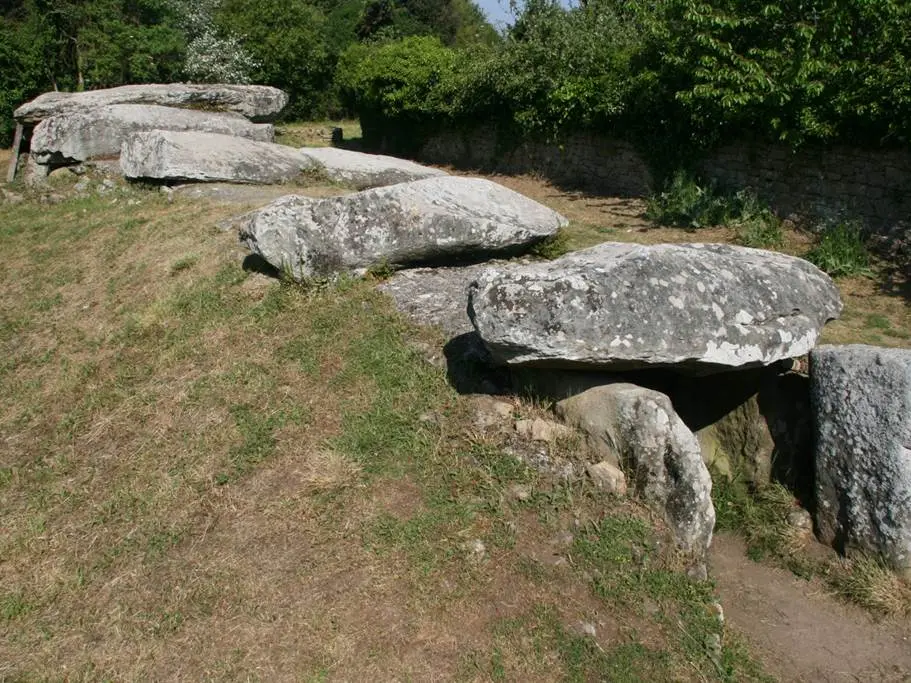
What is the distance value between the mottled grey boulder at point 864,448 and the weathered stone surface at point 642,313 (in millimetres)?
365

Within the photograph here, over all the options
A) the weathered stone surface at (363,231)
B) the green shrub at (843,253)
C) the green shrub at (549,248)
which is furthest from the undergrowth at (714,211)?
the weathered stone surface at (363,231)

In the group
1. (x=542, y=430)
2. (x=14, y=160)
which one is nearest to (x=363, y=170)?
(x=14, y=160)

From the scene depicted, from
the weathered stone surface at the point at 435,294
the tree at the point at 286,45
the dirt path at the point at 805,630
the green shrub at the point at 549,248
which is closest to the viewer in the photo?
the dirt path at the point at 805,630

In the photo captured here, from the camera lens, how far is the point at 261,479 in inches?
202

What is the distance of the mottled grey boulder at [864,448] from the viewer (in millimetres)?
4598

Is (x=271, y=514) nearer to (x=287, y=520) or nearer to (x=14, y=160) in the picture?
(x=287, y=520)

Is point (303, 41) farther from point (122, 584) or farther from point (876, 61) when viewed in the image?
point (122, 584)

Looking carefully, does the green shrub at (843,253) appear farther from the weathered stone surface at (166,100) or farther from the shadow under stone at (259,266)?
the weathered stone surface at (166,100)

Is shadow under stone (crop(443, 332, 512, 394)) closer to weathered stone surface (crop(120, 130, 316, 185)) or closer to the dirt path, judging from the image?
the dirt path

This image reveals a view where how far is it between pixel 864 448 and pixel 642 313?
62.8 inches

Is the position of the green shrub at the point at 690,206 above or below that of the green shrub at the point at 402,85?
below

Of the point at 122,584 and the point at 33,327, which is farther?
the point at 33,327

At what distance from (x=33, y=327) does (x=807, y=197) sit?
9517 millimetres

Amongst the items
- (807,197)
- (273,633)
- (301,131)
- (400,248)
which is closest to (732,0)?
(807,197)
